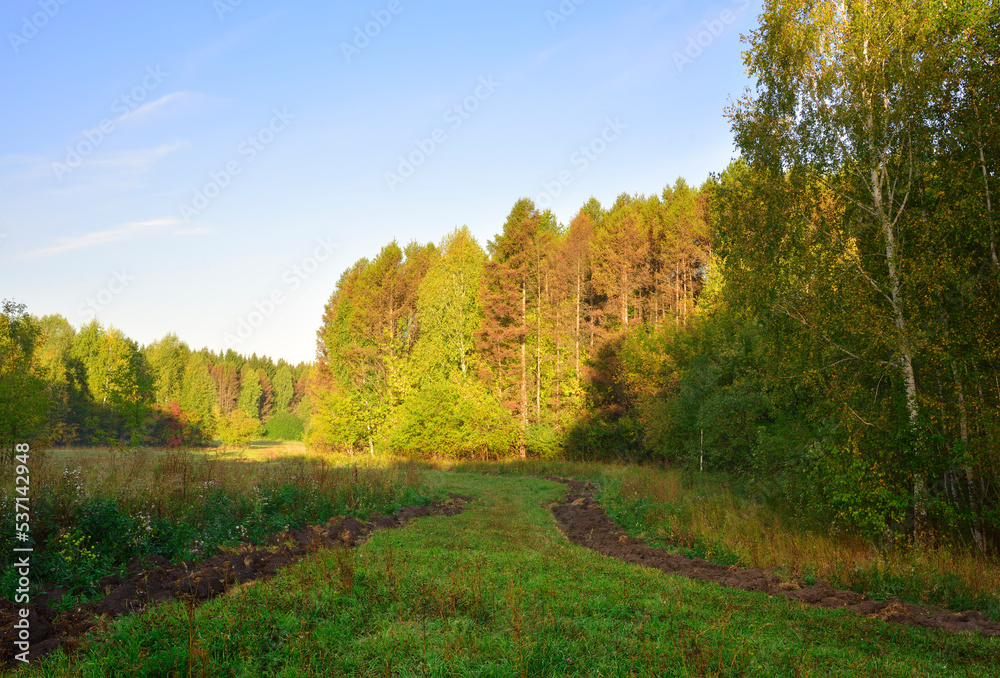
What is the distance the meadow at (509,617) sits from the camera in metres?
5.05

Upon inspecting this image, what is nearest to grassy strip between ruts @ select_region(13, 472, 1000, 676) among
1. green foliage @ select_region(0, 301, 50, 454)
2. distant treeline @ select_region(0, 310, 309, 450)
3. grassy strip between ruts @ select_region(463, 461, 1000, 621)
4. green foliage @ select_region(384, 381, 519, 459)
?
grassy strip between ruts @ select_region(463, 461, 1000, 621)

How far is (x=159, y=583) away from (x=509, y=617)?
529 centimetres

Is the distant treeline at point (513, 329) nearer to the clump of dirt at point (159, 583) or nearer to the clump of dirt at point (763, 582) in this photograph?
the clump of dirt at point (763, 582)

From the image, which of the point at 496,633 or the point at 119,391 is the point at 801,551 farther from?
the point at 119,391

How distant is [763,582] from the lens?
8766 mm

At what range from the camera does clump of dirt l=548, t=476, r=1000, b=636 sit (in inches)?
275

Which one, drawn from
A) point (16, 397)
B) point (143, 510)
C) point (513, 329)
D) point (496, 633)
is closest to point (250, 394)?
point (16, 397)

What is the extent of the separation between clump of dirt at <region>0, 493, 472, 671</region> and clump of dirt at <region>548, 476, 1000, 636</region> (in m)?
5.83

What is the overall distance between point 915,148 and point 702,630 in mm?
11087

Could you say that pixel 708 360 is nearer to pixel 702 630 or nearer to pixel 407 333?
pixel 702 630

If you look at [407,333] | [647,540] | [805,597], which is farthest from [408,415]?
[805,597]

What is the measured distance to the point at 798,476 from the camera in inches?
476
